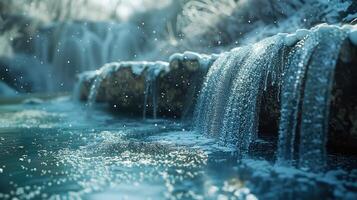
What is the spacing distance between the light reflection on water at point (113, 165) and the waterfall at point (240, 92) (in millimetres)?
399

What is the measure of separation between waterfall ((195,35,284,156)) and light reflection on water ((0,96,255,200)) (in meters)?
0.40

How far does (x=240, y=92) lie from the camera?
6.96 metres

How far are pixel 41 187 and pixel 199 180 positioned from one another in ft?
5.76

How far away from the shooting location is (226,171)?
494cm

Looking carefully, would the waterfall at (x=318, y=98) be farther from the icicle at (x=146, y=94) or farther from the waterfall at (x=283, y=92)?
the icicle at (x=146, y=94)

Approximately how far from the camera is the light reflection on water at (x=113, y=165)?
13.8 feet

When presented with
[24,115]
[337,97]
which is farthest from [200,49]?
[337,97]

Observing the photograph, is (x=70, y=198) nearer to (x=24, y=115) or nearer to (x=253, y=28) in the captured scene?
(x=24, y=115)

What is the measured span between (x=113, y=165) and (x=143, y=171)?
533mm

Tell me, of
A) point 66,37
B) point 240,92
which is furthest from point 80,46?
point 240,92

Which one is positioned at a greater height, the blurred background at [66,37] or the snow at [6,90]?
the blurred background at [66,37]

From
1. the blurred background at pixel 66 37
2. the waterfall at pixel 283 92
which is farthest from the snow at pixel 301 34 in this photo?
the blurred background at pixel 66 37

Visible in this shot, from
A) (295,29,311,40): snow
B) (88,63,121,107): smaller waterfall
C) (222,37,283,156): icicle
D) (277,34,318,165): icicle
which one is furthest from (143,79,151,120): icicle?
(277,34,318,165): icicle

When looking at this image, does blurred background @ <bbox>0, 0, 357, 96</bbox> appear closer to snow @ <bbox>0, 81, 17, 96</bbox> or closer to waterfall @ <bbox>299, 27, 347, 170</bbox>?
snow @ <bbox>0, 81, 17, 96</bbox>
